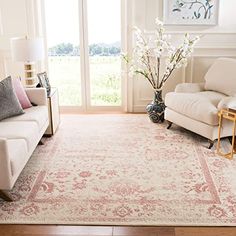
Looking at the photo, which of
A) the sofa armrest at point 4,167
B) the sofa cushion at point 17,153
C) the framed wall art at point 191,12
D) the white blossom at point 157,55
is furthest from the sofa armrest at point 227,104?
the sofa armrest at point 4,167

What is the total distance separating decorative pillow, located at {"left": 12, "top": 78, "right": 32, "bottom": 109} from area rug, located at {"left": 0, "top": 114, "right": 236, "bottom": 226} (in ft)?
1.66

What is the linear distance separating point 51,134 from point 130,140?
96cm

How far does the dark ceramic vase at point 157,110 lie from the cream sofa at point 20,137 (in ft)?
4.66

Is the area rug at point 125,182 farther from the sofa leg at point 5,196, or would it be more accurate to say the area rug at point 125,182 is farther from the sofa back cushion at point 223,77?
the sofa back cushion at point 223,77

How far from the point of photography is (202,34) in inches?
191

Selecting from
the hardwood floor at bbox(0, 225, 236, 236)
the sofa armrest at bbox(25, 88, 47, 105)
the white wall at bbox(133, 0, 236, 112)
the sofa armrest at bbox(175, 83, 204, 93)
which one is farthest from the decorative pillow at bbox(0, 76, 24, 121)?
the white wall at bbox(133, 0, 236, 112)

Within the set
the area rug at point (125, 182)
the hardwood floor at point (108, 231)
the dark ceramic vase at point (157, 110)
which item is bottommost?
the hardwood floor at point (108, 231)

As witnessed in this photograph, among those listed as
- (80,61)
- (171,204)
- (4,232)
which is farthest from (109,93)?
(4,232)

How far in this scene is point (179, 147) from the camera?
3.84m

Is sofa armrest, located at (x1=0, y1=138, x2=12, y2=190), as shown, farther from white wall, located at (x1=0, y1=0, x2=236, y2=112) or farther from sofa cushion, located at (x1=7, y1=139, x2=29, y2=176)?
white wall, located at (x1=0, y1=0, x2=236, y2=112)

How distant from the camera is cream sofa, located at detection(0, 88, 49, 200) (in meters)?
2.63

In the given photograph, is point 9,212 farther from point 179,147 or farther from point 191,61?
point 191,61

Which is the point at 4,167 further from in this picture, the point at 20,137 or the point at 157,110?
the point at 157,110

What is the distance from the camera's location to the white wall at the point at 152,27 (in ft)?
15.7
